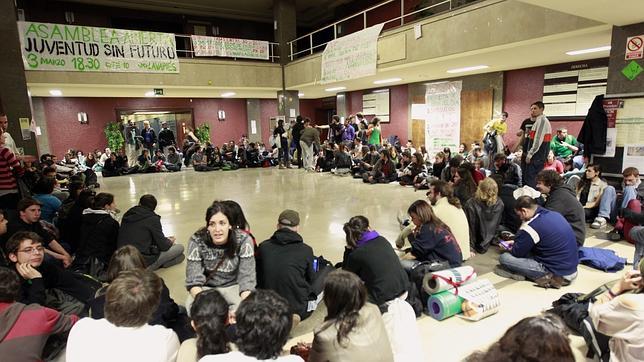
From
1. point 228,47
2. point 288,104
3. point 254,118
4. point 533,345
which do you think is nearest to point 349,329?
point 533,345

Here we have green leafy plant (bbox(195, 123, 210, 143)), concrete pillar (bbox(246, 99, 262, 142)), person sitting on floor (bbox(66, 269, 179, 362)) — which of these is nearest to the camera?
person sitting on floor (bbox(66, 269, 179, 362))

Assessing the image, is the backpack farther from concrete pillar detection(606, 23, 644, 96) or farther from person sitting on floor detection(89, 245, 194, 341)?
person sitting on floor detection(89, 245, 194, 341)

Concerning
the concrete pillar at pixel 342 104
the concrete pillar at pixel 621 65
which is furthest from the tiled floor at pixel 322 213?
the concrete pillar at pixel 342 104

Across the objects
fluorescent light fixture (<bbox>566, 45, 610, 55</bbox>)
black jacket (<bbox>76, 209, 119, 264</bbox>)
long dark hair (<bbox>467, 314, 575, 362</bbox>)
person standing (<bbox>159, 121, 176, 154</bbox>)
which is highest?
fluorescent light fixture (<bbox>566, 45, 610, 55</bbox>)

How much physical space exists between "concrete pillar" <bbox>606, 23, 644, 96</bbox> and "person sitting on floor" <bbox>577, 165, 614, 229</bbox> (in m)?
1.08

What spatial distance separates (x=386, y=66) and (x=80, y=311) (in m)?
8.18

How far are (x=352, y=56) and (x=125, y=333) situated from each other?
31.4ft

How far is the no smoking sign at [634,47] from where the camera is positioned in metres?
4.82

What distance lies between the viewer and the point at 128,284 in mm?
1836

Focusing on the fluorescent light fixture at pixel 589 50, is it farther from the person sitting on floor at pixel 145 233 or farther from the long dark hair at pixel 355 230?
the person sitting on floor at pixel 145 233

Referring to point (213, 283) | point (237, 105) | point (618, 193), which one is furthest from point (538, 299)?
point (237, 105)

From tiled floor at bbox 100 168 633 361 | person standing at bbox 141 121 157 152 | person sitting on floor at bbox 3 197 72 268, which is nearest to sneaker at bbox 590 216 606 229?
tiled floor at bbox 100 168 633 361

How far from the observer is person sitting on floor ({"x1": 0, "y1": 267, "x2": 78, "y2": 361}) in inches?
74.4

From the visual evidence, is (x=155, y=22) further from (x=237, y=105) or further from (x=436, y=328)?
(x=436, y=328)
